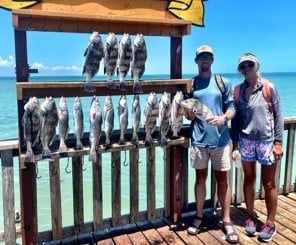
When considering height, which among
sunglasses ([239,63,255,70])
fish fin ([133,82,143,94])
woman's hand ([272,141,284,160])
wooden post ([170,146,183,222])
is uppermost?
sunglasses ([239,63,255,70])

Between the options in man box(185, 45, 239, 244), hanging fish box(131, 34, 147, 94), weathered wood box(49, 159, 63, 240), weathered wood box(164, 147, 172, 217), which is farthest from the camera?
weathered wood box(164, 147, 172, 217)

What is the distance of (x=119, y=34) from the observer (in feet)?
10.1

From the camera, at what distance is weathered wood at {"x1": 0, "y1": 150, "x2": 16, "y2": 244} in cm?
293

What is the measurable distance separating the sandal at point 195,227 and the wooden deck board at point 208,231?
4 centimetres

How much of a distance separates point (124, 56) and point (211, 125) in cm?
99

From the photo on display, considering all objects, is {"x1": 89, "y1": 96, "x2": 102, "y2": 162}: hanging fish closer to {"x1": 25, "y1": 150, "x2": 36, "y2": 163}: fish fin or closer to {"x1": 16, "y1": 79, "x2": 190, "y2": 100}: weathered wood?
{"x1": 16, "y1": 79, "x2": 190, "y2": 100}: weathered wood

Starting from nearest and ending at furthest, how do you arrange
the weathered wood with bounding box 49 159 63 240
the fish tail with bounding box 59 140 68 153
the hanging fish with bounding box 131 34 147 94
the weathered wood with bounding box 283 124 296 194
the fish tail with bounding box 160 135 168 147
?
the fish tail with bounding box 59 140 68 153 < the hanging fish with bounding box 131 34 147 94 < the weathered wood with bounding box 49 159 63 240 < the fish tail with bounding box 160 135 168 147 < the weathered wood with bounding box 283 124 296 194

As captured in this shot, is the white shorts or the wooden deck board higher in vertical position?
the white shorts

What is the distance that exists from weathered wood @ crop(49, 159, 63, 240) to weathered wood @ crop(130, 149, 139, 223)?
71 cm

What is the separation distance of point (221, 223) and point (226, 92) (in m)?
1.36

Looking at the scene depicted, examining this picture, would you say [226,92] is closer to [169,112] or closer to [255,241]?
[169,112]

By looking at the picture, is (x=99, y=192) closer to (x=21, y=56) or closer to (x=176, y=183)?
(x=176, y=183)

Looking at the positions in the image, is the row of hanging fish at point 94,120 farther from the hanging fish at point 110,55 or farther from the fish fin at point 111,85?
the hanging fish at point 110,55

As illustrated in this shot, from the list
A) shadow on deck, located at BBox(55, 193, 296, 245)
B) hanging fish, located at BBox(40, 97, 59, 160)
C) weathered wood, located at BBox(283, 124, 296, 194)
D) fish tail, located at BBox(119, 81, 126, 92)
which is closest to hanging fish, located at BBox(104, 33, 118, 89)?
fish tail, located at BBox(119, 81, 126, 92)
